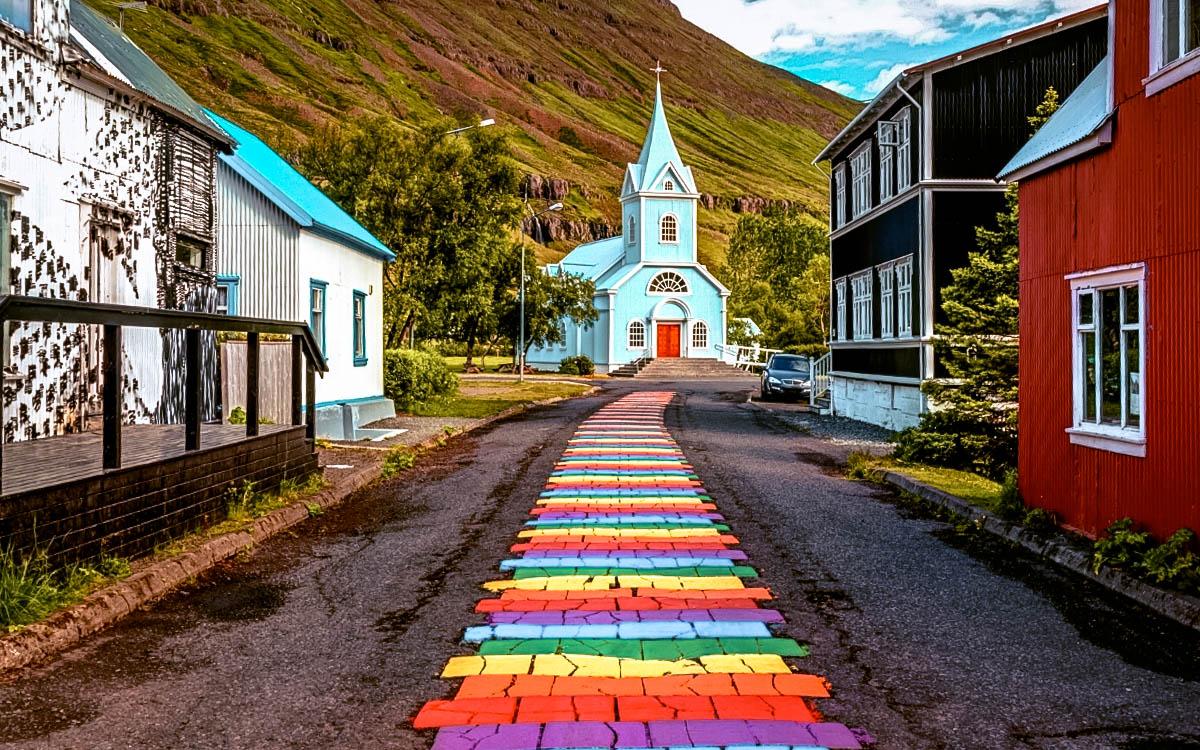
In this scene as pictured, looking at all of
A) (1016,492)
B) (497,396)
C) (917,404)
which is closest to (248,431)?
(1016,492)

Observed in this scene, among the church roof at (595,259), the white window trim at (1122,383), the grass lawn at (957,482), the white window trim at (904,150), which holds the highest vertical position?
the church roof at (595,259)

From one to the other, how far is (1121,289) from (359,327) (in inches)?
674

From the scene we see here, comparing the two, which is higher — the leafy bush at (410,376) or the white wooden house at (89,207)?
the white wooden house at (89,207)

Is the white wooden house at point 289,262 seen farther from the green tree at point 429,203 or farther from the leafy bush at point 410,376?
the green tree at point 429,203

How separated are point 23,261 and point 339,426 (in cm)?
849

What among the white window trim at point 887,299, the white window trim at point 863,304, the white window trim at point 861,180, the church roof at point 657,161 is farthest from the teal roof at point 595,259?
the white window trim at point 887,299

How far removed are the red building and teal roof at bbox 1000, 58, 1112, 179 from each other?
4 centimetres

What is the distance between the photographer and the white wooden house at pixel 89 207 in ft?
36.8

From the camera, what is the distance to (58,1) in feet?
39.9

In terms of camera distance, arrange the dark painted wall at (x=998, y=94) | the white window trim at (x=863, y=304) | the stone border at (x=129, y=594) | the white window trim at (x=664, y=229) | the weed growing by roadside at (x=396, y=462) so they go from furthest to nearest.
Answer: the white window trim at (x=664, y=229)
the white window trim at (x=863, y=304)
the dark painted wall at (x=998, y=94)
the weed growing by roadside at (x=396, y=462)
the stone border at (x=129, y=594)

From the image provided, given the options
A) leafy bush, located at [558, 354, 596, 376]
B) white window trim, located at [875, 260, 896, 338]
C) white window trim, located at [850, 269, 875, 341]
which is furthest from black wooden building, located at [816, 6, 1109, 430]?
leafy bush, located at [558, 354, 596, 376]

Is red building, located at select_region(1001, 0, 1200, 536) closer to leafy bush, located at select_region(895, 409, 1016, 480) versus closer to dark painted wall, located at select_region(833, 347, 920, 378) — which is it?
leafy bush, located at select_region(895, 409, 1016, 480)

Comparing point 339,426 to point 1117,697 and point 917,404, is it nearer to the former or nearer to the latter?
point 917,404

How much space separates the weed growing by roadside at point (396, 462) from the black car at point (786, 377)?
72.9ft
